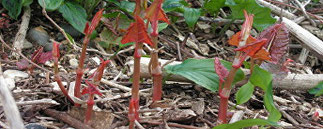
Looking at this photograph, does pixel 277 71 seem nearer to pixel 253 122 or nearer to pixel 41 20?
pixel 253 122

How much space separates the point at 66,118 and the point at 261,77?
2.27 ft

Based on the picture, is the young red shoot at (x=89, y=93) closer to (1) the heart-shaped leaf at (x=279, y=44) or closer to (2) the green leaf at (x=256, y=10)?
(1) the heart-shaped leaf at (x=279, y=44)

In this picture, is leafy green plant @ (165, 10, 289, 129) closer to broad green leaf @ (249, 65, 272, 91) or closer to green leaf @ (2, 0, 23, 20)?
broad green leaf @ (249, 65, 272, 91)

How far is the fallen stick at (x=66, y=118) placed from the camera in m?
1.24

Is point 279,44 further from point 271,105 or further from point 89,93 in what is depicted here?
point 89,93

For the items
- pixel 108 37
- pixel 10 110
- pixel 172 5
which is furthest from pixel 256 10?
pixel 10 110

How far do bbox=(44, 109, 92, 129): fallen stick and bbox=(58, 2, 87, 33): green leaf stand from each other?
944 millimetres

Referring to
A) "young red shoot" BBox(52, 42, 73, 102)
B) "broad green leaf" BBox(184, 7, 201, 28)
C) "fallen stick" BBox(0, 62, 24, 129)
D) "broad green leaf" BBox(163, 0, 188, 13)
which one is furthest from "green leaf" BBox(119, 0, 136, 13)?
"fallen stick" BBox(0, 62, 24, 129)

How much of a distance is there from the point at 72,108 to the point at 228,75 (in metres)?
0.56

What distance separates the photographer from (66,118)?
128 cm

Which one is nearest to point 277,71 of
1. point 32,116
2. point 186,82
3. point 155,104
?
point 186,82

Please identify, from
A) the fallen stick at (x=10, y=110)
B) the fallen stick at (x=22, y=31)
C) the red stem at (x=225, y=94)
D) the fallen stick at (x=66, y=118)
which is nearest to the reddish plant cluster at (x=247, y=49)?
the red stem at (x=225, y=94)

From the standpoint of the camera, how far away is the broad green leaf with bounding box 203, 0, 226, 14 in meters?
2.40

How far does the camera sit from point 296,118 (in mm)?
1616
